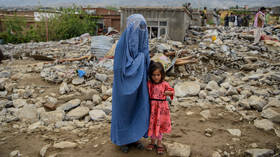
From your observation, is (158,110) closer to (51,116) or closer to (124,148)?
(124,148)

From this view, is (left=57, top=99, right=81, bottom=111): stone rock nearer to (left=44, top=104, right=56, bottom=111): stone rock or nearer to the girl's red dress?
(left=44, top=104, right=56, bottom=111): stone rock

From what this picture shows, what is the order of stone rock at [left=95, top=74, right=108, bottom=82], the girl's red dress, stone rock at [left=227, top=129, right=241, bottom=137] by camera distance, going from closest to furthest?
the girl's red dress → stone rock at [left=227, top=129, right=241, bottom=137] → stone rock at [left=95, top=74, right=108, bottom=82]

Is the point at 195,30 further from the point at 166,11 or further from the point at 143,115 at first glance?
the point at 143,115

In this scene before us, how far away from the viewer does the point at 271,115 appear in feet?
10.0

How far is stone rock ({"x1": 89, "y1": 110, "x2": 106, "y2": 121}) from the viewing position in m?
3.44

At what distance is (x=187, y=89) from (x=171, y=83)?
0.61 meters

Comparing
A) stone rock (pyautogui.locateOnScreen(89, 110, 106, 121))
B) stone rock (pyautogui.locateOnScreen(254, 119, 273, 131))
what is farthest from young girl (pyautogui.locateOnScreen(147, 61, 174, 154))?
stone rock (pyautogui.locateOnScreen(254, 119, 273, 131))

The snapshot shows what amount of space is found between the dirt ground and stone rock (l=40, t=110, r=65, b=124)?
377 mm

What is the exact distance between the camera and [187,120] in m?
3.31

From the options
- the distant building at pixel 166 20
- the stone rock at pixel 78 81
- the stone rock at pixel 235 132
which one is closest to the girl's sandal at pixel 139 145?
the stone rock at pixel 235 132

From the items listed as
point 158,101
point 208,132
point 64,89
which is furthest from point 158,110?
point 64,89

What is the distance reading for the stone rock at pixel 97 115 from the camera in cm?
344

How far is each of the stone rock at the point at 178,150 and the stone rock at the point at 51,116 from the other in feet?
6.63

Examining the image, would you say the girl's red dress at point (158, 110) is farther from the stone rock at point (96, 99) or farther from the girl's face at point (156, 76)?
the stone rock at point (96, 99)
